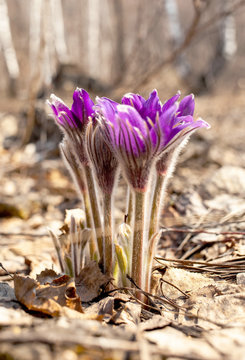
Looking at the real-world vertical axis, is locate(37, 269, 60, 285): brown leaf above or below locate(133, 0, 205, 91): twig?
below

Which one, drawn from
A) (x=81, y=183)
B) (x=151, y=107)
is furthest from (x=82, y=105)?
(x=81, y=183)

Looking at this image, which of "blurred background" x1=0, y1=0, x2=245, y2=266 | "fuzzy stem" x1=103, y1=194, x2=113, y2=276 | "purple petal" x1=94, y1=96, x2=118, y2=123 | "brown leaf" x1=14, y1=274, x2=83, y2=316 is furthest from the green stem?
"blurred background" x1=0, y1=0, x2=245, y2=266

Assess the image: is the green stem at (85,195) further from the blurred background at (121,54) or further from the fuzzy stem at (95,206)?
the blurred background at (121,54)

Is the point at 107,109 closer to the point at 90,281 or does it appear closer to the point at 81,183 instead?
the point at 81,183

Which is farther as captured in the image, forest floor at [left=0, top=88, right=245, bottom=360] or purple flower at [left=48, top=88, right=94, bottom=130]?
purple flower at [left=48, top=88, right=94, bottom=130]

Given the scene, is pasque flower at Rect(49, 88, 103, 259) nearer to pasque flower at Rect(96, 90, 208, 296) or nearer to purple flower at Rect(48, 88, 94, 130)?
purple flower at Rect(48, 88, 94, 130)

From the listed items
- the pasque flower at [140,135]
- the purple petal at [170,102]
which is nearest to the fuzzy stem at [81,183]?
the pasque flower at [140,135]
